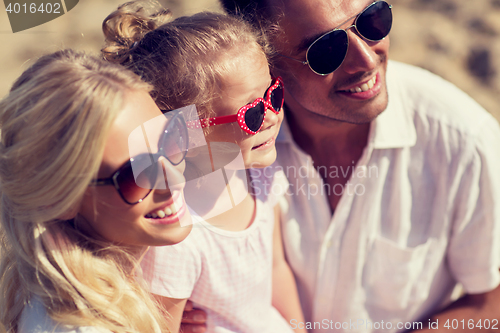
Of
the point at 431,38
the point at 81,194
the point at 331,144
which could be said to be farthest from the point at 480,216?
the point at 431,38

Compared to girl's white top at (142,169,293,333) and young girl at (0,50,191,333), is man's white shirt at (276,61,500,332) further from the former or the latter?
young girl at (0,50,191,333)

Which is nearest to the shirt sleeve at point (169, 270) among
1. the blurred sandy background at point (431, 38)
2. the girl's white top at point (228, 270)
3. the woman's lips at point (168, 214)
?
the girl's white top at point (228, 270)

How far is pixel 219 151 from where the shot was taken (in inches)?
54.7

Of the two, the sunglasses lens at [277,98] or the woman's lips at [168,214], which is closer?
the woman's lips at [168,214]

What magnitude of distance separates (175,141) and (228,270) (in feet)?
2.02

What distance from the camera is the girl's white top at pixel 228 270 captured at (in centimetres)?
137

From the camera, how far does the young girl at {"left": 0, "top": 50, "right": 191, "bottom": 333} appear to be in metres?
1.01

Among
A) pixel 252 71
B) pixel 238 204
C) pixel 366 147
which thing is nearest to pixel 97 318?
pixel 238 204

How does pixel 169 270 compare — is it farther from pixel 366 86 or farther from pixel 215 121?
pixel 366 86

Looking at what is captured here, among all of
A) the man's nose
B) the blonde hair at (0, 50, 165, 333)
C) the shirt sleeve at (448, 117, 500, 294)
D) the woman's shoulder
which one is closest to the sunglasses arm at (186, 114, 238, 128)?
the blonde hair at (0, 50, 165, 333)

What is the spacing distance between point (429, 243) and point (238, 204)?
0.93 meters

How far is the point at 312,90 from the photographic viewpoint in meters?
1.63

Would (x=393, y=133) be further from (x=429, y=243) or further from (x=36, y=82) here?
(x=36, y=82)

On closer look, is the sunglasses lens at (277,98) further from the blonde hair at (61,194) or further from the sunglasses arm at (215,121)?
the blonde hair at (61,194)
